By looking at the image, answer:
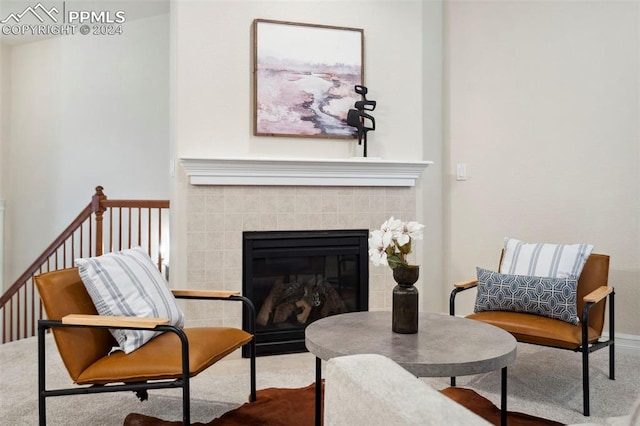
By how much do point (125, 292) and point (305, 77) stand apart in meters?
2.04

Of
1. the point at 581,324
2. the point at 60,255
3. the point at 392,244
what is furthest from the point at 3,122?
the point at 581,324

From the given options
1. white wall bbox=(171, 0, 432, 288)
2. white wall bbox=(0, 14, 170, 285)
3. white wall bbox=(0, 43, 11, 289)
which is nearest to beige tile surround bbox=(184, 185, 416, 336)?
white wall bbox=(171, 0, 432, 288)

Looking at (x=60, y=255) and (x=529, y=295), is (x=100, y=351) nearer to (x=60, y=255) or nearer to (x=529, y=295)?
(x=529, y=295)

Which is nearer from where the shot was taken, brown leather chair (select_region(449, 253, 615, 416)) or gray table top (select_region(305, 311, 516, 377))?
gray table top (select_region(305, 311, 516, 377))

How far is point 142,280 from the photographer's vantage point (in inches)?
94.2

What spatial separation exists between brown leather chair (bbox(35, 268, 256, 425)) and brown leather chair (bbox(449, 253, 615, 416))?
59.0 inches

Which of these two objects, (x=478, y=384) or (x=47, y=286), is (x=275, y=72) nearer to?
(x=47, y=286)

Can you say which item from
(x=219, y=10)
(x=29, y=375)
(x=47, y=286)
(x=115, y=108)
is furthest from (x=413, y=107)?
(x=115, y=108)

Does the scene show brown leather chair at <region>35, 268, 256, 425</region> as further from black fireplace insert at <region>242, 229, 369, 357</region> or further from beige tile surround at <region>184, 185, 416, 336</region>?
black fireplace insert at <region>242, 229, 369, 357</region>

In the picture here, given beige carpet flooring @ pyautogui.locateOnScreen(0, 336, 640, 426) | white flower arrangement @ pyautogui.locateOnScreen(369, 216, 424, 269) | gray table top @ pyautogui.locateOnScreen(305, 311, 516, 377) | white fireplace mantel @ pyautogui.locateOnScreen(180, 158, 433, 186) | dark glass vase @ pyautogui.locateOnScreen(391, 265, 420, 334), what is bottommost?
beige carpet flooring @ pyautogui.locateOnScreen(0, 336, 640, 426)

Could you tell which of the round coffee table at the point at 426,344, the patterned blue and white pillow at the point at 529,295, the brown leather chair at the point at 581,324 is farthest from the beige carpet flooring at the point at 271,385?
the round coffee table at the point at 426,344

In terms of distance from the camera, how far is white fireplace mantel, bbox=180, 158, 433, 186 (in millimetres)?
3387

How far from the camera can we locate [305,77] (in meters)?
3.67

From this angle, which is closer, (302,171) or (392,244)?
(392,244)
